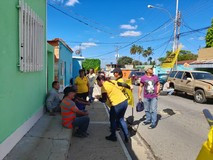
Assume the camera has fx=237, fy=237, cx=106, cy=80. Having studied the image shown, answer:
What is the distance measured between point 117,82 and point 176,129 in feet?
9.23

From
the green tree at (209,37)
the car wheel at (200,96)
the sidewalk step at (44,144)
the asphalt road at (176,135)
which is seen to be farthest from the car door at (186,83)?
the green tree at (209,37)

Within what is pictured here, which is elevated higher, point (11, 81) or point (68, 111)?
point (11, 81)

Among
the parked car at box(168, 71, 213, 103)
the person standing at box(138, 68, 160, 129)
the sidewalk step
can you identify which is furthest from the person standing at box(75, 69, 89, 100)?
the parked car at box(168, 71, 213, 103)

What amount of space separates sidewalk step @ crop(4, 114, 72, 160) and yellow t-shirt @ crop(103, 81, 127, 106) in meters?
1.31

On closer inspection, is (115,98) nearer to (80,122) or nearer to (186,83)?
(80,122)

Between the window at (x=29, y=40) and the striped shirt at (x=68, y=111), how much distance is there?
116cm

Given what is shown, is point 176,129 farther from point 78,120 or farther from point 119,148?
point 78,120

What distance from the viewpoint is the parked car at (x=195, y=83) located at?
12.9m

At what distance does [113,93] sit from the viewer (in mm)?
5672

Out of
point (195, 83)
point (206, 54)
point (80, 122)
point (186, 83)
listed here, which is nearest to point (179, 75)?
point (186, 83)

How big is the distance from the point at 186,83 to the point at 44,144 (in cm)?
1181

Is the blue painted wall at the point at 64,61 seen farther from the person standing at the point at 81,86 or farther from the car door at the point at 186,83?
the car door at the point at 186,83

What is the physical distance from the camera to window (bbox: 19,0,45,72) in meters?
4.85

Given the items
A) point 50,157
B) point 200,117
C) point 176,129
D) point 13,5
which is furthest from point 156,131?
point 13,5
